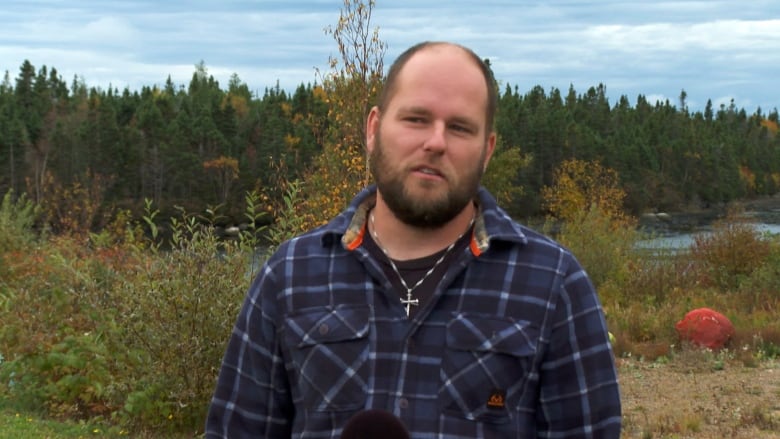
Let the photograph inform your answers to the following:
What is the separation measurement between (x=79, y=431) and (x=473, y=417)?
6674mm

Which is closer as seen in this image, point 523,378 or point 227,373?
point 523,378

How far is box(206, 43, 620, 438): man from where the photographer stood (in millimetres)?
2158

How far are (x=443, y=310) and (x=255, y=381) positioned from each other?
1.61 ft

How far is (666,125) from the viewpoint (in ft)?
439

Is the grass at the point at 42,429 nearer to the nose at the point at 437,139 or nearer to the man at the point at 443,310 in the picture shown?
the man at the point at 443,310

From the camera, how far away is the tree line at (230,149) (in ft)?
247

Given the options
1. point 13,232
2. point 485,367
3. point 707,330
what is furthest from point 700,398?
point 13,232

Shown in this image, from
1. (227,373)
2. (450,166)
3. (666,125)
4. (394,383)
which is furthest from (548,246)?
(666,125)

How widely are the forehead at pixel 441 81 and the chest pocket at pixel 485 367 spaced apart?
19.1 inches

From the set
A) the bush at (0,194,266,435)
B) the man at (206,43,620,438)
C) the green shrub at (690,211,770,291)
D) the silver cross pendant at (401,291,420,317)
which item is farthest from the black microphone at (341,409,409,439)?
the green shrub at (690,211,770,291)

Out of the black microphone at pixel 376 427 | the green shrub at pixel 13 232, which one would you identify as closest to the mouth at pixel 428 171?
the black microphone at pixel 376 427

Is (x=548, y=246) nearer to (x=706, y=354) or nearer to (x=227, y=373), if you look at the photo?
(x=227, y=373)

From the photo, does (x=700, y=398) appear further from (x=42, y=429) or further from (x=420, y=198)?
(x=420, y=198)

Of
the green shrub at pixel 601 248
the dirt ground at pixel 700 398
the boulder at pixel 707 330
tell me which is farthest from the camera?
the green shrub at pixel 601 248
